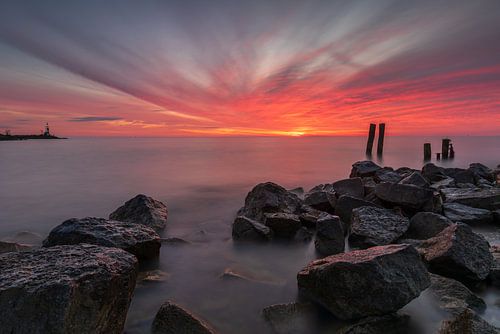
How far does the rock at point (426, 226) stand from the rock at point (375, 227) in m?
0.19

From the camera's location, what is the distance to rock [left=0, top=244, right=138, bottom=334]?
8.41ft

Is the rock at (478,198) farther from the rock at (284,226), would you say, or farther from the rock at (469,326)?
the rock at (469,326)

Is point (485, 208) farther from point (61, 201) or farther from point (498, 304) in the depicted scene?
point (61, 201)

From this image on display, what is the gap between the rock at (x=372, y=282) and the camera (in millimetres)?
3475

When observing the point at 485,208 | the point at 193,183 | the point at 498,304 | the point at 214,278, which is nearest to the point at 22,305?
the point at 214,278

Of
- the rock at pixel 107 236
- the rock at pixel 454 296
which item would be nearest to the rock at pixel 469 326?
the rock at pixel 454 296

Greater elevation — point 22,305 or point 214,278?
point 22,305

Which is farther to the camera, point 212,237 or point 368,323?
point 212,237

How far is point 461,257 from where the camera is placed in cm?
446

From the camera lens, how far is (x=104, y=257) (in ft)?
10.8

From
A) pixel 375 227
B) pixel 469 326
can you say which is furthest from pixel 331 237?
pixel 469 326

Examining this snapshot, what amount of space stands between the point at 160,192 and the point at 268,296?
10952mm

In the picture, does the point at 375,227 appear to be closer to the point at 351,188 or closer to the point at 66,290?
the point at 351,188

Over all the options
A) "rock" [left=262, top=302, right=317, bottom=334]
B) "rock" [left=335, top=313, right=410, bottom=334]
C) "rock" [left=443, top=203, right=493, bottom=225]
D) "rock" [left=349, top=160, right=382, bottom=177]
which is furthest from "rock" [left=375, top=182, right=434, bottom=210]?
"rock" [left=349, top=160, right=382, bottom=177]
